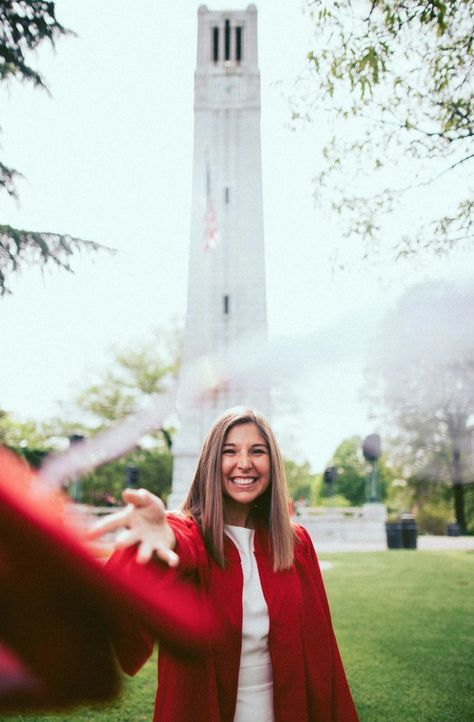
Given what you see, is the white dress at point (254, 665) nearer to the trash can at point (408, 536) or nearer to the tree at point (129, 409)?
the trash can at point (408, 536)

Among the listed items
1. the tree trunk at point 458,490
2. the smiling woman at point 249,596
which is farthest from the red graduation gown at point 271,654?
the tree trunk at point 458,490

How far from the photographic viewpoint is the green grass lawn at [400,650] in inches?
149

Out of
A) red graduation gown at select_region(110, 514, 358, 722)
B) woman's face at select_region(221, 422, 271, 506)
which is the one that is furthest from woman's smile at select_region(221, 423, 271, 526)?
red graduation gown at select_region(110, 514, 358, 722)

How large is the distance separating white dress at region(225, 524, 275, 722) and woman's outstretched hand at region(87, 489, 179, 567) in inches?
24.2

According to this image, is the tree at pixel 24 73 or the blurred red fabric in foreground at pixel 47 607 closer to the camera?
the blurred red fabric in foreground at pixel 47 607

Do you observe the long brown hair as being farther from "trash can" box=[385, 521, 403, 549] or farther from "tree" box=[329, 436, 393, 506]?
"tree" box=[329, 436, 393, 506]

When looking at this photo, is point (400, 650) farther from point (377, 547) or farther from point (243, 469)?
point (377, 547)

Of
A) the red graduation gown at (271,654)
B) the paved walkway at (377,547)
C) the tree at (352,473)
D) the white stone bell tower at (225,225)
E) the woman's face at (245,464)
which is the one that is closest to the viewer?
the red graduation gown at (271,654)

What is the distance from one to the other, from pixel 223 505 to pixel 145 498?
79 centimetres

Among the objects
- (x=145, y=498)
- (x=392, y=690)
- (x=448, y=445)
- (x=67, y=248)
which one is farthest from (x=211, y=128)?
(x=145, y=498)

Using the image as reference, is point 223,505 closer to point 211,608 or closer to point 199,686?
point 211,608

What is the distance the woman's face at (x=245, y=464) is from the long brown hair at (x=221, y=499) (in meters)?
0.02

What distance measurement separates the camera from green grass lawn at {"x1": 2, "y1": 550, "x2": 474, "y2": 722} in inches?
149

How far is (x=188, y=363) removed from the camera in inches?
851
